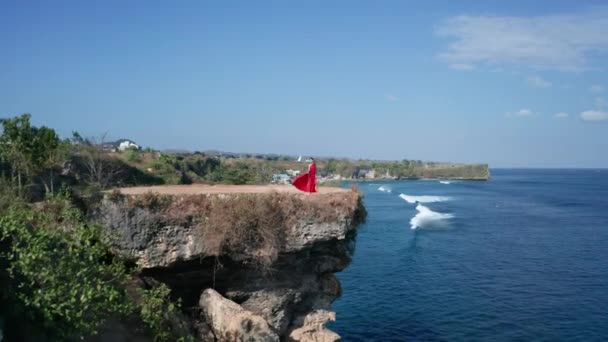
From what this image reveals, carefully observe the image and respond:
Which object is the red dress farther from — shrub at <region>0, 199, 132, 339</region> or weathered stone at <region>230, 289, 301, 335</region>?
shrub at <region>0, 199, 132, 339</region>

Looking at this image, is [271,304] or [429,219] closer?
[271,304]

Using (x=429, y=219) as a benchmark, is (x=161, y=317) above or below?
above

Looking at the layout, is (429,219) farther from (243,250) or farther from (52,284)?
(52,284)

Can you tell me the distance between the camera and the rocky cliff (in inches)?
477

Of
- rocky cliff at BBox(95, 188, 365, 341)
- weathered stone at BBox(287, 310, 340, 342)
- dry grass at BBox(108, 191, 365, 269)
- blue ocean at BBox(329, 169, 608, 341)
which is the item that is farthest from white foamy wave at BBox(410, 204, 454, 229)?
dry grass at BBox(108, 191, 365, 269)

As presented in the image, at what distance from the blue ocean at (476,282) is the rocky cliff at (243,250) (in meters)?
6.17

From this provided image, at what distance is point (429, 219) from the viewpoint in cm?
5194

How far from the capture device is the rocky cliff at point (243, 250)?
12.1m

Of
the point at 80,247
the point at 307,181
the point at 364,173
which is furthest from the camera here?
the point at 364,173

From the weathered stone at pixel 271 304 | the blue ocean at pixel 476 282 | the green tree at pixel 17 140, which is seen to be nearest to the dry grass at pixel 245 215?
the weathered stone at pixel 271 304

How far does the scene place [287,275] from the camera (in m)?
13.6

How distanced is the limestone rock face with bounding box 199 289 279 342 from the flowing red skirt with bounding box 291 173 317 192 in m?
3.72

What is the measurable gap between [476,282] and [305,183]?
1870 cm

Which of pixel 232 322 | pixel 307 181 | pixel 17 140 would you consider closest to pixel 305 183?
pixel 307 181
